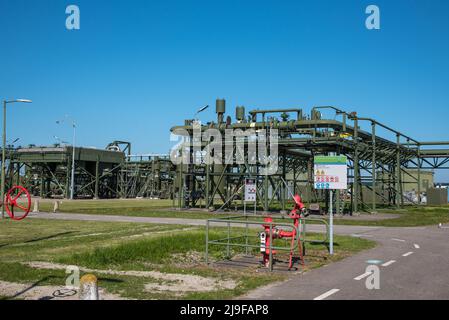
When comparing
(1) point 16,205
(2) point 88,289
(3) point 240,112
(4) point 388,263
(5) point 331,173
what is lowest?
(4) point 388,263

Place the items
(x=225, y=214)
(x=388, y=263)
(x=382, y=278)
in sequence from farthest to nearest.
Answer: (x=225, y=214) < (x=388, y=263) < (x=382, y=278)

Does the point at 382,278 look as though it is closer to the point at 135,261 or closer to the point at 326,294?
the point at 326,294

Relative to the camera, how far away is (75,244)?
52.4ft

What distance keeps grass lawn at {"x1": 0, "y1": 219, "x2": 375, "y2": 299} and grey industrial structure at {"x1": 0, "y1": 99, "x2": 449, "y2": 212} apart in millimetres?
11166

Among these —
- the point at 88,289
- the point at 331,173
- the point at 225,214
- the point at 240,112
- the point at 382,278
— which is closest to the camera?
the point at 88,289

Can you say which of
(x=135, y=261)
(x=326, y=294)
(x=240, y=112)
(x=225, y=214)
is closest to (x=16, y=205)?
(x=135, y=261)

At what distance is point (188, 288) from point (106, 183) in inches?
2568

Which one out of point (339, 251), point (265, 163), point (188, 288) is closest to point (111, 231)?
point (339, 251)

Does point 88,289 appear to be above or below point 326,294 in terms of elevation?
above

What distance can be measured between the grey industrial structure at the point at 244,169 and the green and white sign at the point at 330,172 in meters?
10.9

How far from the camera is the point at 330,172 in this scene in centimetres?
1502

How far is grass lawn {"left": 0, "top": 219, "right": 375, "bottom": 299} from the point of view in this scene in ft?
31.2

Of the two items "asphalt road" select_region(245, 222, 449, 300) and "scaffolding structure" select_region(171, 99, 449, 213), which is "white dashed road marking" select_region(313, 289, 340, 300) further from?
"scaffolding structure" select_region(171, 99, 449, 213)

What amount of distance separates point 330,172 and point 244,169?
2306cm
